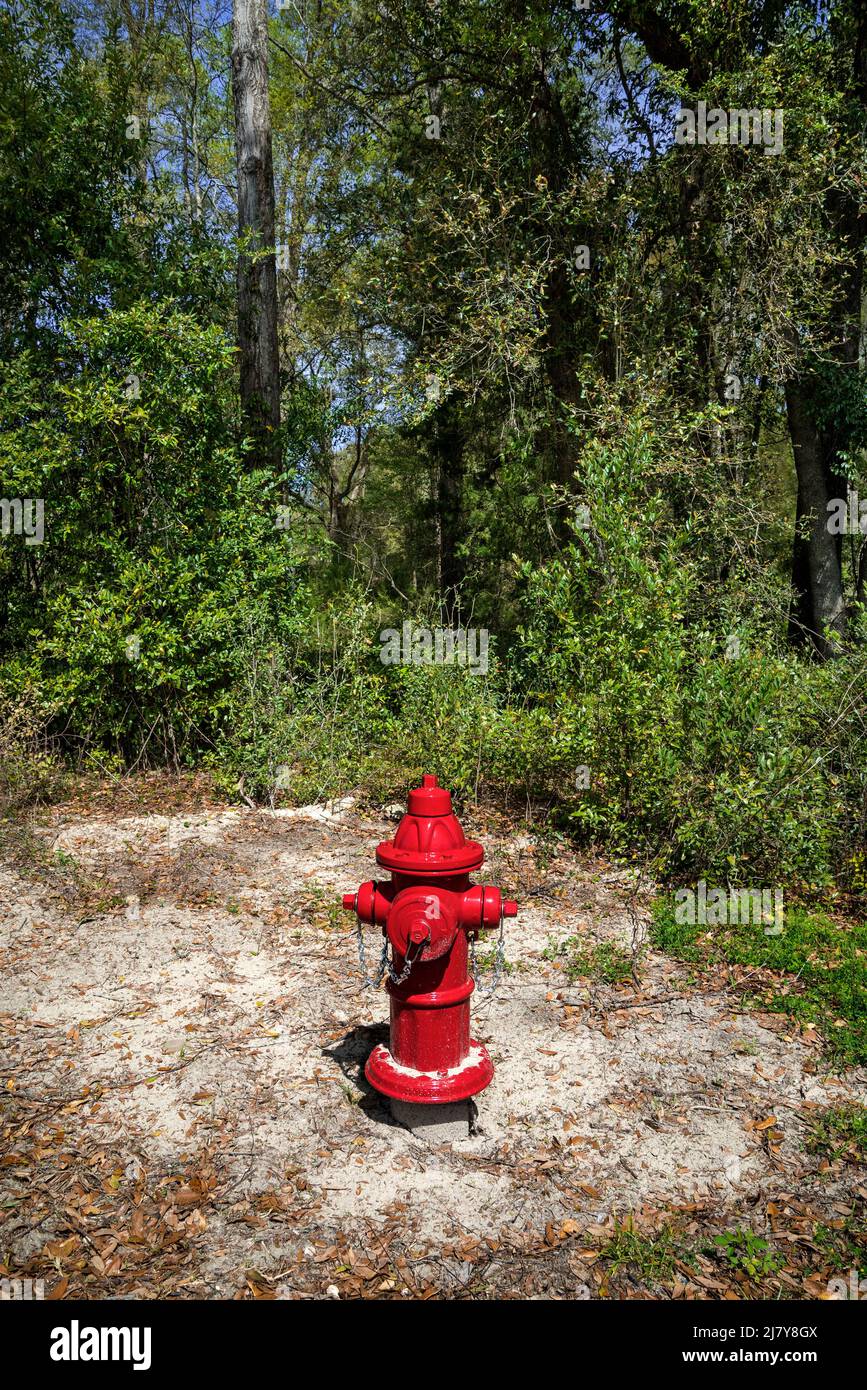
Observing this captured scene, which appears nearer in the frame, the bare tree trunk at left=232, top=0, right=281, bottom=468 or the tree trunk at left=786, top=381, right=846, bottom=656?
the bare tree trunk at left=232, top=0, right=281, bottom=468

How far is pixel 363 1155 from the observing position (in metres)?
3.51

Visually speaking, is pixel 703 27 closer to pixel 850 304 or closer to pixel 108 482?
pixel 850 304

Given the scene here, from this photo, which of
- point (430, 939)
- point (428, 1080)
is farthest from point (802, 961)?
point (430, 939)

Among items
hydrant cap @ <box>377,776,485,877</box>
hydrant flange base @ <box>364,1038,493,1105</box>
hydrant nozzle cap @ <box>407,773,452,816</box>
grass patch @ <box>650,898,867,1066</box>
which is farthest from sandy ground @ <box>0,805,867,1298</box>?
hydrant nozzle cap @ <box>407,773,452,816</box>

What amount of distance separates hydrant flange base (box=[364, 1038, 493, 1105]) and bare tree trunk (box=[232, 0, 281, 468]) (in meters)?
7.62

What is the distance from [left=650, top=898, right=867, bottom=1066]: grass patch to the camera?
4.47 metres

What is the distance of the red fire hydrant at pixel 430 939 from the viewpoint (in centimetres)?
336

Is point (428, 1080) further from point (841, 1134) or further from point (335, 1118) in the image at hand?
point (841, 1134)

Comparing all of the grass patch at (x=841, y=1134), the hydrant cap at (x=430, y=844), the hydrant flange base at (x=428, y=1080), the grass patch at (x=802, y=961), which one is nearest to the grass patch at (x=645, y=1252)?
the hydrant flange base at (x=428, y=1080)

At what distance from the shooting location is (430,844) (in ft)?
11.1

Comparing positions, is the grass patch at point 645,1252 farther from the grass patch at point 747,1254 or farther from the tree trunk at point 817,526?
the tree trunk at point 817,526

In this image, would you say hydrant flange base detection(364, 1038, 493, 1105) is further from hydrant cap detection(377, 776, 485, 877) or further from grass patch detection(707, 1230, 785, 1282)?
grass patch detection(707, 1230, 785, 1282)

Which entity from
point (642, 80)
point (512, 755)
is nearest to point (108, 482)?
point (512, 755)

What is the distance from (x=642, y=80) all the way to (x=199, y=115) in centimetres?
1179
